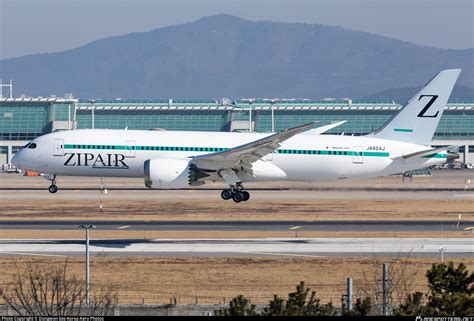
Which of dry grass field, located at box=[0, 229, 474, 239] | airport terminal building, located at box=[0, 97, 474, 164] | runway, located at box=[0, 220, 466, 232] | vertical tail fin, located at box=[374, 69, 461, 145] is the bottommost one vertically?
dry grass field, located at box=[0, 229, 474, 239]

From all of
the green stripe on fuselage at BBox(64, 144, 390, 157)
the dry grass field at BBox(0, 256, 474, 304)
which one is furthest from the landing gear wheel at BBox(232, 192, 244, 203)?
the dry grass field at BBox(0, 256, 474, 304)

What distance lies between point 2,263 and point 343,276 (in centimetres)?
1674

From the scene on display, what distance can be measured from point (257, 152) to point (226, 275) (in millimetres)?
17623

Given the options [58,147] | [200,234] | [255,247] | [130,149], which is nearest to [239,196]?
→ [200,234]

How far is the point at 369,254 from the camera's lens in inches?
2255

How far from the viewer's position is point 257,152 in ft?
224

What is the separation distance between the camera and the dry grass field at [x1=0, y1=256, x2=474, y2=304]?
1881 inches

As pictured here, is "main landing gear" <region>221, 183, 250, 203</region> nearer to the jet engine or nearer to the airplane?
the airplane

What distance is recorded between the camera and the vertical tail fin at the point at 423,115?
70.9 m

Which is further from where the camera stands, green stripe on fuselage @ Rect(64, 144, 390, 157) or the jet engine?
green stripe on fuselage @ Rect(64, 144, 390, 157)

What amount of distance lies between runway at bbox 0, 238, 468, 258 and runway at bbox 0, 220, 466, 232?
5.57 meters

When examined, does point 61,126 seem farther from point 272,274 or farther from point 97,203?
point 272,274

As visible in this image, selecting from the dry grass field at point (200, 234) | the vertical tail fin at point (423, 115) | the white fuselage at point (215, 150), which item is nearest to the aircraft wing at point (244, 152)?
the white fuselage at point (215, 150)

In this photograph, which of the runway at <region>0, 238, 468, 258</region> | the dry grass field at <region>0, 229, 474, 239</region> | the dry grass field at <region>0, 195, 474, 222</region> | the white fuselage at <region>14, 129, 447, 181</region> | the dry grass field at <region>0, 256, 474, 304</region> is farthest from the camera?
the dry grass field at <region>0, 195, 474, 222</region>
